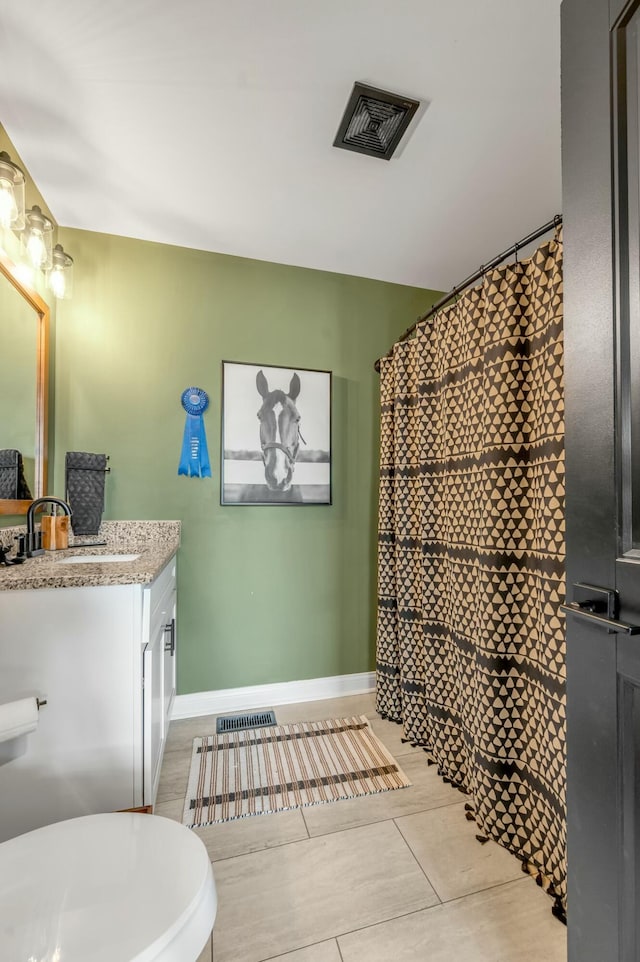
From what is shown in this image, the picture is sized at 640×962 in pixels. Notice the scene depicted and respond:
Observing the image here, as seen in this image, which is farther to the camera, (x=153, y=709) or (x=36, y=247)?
(x=36, y=247)

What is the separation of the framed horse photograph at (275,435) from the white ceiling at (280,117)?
0.72 meters

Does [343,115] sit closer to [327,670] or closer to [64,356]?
[64,356]

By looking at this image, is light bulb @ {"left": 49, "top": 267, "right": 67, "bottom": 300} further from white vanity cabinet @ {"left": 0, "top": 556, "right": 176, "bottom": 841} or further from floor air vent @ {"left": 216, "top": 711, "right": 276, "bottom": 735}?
floor air vent @ {"left": 216, "top": 711, "right": 276, "bottom": 735}

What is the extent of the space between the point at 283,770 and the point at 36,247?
2.37m

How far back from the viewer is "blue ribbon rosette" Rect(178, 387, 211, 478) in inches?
88.2

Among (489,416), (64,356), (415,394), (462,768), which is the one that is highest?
(64,356)

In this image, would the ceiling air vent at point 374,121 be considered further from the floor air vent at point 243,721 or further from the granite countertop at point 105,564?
the floor air vent at point 243,721

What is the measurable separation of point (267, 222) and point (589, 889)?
2.52m

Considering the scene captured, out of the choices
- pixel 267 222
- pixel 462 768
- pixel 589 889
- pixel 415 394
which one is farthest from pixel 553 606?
pixel 267 222

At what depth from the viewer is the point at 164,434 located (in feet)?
7.34

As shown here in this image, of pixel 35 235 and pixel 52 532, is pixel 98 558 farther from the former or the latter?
pixel 35 235

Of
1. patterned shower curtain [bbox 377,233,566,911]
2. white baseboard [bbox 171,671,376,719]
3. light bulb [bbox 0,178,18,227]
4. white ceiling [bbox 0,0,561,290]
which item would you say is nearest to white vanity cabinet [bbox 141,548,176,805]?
white baseboard [bbox 171,671,376,719]

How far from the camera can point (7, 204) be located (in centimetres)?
137

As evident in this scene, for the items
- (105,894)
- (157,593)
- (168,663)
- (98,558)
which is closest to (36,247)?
(98,558)
